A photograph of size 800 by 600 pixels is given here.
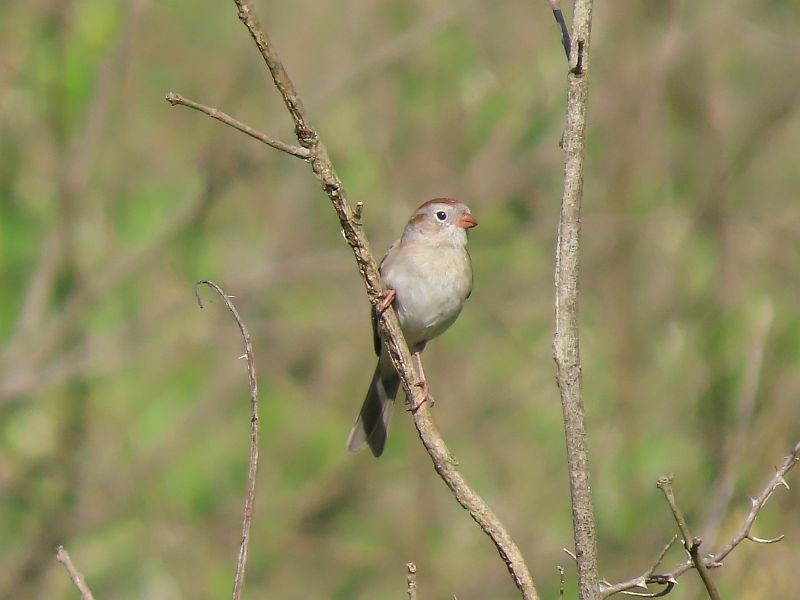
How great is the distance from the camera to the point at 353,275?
6.73 meters

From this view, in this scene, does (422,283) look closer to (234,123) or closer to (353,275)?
(353,275)

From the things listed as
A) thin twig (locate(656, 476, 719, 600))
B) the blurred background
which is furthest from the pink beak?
thin twig (locate(656, 476, 719, 600))

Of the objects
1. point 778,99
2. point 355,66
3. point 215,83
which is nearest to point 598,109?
point 778,99

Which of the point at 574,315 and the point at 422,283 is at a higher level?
the point at 422,283

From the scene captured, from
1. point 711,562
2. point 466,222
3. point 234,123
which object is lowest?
point 711,562

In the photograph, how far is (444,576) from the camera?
7.31 metres

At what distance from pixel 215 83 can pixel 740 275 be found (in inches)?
130

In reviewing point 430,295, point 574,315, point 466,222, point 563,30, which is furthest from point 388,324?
point 466,222

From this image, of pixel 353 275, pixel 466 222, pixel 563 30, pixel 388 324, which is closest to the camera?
pixel 563 30

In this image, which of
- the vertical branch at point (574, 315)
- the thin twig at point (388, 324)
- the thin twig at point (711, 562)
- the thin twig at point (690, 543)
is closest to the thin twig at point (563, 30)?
the vertical branch at point (574, 315)

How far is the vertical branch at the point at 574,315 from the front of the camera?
7.35 feet

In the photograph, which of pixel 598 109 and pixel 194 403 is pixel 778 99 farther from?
pixel 194 403

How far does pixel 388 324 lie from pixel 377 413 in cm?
239

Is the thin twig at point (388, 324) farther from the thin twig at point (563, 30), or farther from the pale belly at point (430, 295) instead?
the pale belly at point (430, 295)
